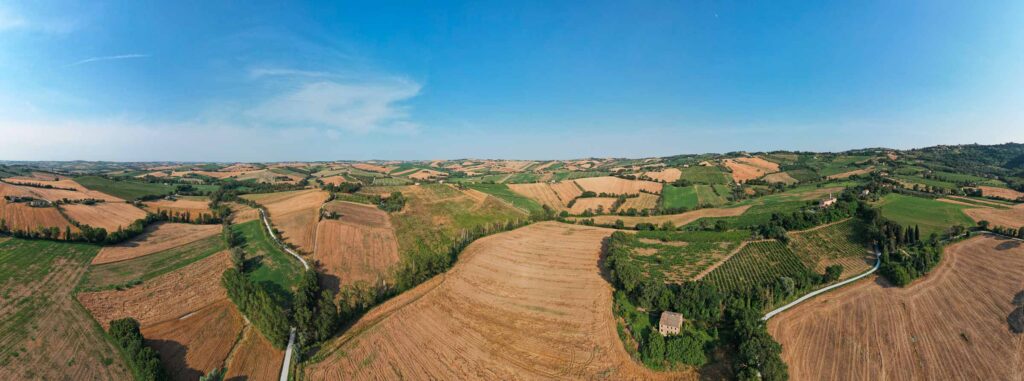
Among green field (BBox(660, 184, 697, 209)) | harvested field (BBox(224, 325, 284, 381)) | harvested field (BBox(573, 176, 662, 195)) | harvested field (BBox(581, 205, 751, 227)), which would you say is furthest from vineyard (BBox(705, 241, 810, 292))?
harvested field (BBox(573, 176, 662, 195))

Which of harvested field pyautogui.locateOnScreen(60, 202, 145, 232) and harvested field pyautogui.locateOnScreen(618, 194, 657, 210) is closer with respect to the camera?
harvested field pyautogui.locateOnScreen(60, 202, 145, 232)

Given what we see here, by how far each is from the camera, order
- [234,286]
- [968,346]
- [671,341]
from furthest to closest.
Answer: [234,286] < [671,341] < [968,346]

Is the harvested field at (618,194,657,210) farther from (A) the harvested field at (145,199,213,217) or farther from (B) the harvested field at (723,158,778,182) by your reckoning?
(A) the harvested field at (145,199,213,217)

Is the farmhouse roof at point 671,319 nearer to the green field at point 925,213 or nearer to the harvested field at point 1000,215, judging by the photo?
the green field at point 925,213

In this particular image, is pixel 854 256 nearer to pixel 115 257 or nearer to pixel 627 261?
pixel 627 261

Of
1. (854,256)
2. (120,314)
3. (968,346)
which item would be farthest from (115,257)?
(854,256)
